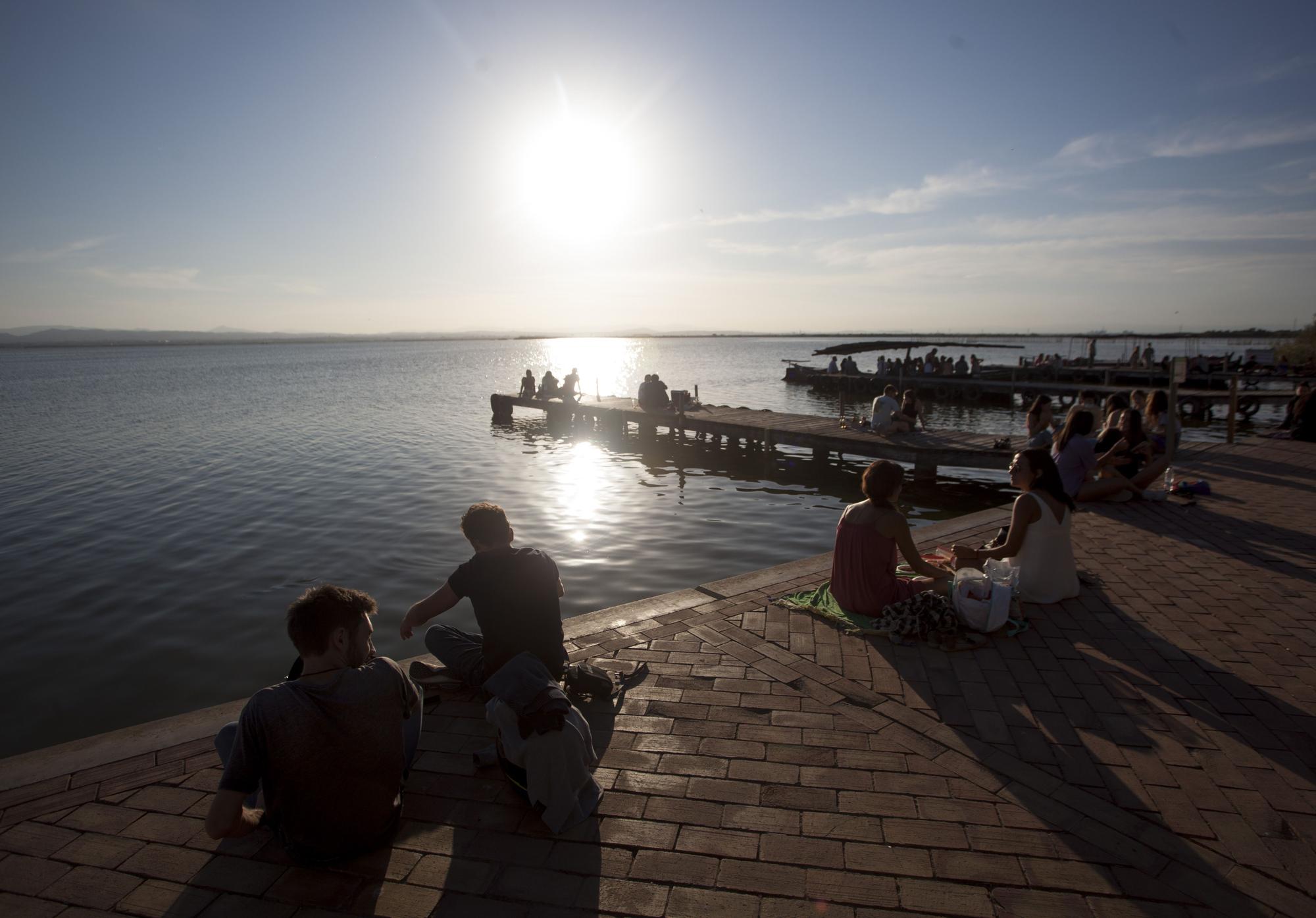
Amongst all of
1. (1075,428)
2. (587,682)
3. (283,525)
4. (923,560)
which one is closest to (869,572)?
(923,560)

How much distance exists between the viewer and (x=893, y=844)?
10.2ft

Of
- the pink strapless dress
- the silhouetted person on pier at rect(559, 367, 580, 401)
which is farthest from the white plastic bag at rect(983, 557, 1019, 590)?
the silhouetted person on pier at rect(559, 367, 580, 401)

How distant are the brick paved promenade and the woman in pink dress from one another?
1.52 feet

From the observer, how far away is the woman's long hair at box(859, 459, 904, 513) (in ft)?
17.5

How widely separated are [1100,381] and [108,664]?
1776 inches

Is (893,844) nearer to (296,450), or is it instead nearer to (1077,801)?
(1077,801)

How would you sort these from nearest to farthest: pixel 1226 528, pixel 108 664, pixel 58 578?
pixel 108 664
pixel 1226 528
pixel 58 578

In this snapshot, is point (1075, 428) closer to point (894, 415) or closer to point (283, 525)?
point (894, 415)

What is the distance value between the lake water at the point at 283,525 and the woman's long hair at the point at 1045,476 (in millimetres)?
4939

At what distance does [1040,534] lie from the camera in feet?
19.1

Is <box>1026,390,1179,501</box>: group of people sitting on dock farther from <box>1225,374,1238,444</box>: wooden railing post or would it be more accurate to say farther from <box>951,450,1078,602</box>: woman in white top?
<box>1225,374,1238,444</box>: wooden railing post

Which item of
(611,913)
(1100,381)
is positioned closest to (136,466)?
(611,913)

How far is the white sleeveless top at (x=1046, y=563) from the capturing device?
580cm

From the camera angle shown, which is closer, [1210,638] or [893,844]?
[893,844]
